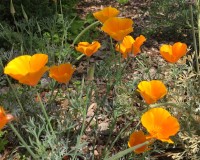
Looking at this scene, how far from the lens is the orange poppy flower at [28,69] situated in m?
1.70

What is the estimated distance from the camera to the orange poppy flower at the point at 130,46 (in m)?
2.16

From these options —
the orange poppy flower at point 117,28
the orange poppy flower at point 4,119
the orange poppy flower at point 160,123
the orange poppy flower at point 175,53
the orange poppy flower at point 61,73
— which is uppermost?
the orange poppy flower at point 117,28

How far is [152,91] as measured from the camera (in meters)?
1.87

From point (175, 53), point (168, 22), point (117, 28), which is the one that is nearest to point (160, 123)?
point (175, 53)

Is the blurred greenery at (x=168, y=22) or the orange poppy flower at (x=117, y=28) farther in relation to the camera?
the blurred greenery at (x=168, y=22)

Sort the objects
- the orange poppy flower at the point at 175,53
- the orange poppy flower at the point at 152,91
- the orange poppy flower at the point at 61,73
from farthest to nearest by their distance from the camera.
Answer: the orange poppy flower at the point at 175,53 → the orange poppy flower at the point at 61,73 → the orange poppy flower at the point at 152,91

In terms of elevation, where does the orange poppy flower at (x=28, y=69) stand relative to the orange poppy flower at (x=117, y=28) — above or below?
below

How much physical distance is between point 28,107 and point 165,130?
3.12 feet

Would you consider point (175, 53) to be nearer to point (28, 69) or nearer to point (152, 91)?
point (152, 91)

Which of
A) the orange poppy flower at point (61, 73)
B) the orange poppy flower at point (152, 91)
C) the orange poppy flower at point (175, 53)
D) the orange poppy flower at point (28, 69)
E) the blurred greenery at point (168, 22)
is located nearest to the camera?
the orange poppy flower at point (28, 69)

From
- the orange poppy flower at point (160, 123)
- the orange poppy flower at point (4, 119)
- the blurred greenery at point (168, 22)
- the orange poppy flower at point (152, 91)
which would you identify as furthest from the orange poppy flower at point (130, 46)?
the blurred greenery at point (168, 22)

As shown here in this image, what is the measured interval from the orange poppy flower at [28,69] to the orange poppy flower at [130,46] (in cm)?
51

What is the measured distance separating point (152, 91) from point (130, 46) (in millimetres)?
434

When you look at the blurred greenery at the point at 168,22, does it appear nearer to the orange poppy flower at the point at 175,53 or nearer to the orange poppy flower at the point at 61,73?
the orange poppy flower at the point at 175,53
